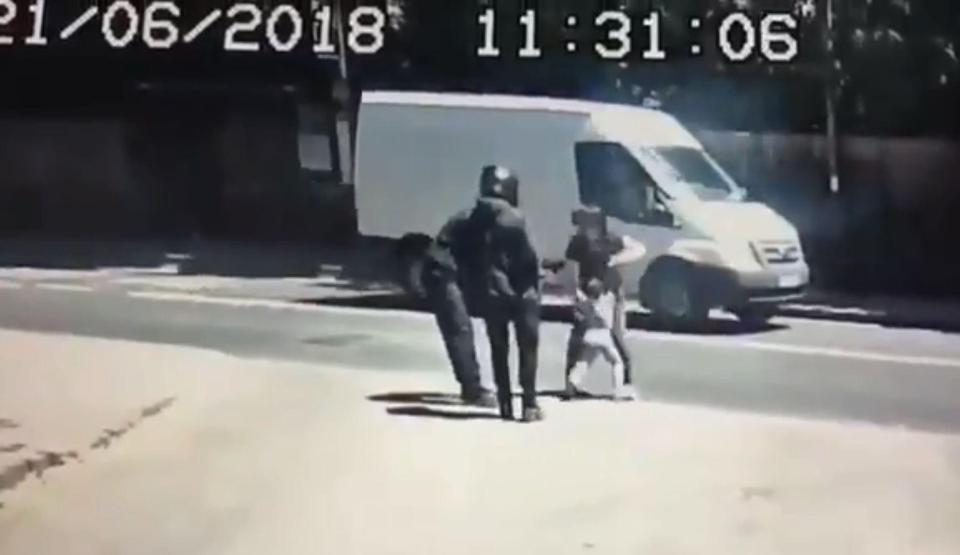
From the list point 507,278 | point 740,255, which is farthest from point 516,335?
point 740,255

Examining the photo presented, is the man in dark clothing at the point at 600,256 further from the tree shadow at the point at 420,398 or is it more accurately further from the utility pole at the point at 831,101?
the utility pole at the point at 831,101

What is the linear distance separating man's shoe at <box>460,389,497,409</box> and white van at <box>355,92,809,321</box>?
0.19 meters

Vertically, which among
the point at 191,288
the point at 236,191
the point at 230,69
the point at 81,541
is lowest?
the point at 81,541

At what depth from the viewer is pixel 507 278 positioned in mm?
1693

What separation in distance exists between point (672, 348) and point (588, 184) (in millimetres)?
233

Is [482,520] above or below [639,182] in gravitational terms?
below

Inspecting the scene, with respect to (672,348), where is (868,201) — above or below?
above

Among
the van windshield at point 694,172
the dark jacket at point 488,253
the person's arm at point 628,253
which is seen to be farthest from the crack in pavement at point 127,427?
the van windshield at point 694,172

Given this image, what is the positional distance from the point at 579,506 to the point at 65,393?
66cm

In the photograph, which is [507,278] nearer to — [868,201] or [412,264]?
[412,264]

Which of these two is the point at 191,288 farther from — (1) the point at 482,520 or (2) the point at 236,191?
(1) the point at 482,520

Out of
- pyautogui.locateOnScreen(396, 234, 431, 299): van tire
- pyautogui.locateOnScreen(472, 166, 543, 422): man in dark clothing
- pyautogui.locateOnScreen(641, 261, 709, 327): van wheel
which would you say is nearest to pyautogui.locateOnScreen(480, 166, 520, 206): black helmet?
pyautogui.locateOnScreen(472, 166, 543, 422): man in dark clothing

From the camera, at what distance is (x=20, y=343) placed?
1.73 m

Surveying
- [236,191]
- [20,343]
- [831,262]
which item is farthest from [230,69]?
[831,262]
